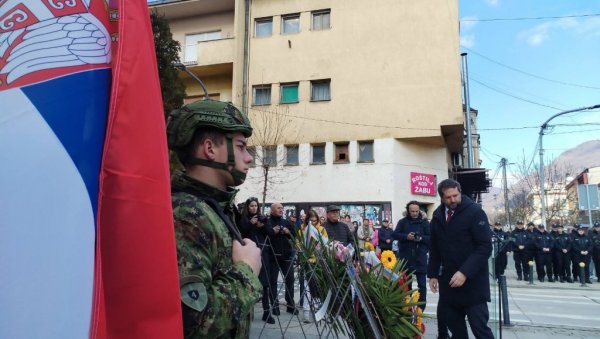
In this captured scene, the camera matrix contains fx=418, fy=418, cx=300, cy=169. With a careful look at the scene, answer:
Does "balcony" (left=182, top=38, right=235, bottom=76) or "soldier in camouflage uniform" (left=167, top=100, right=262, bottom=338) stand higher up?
"balcony" (left=182, top=38, right=235, bottom=76)

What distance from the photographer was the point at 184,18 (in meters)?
25.5

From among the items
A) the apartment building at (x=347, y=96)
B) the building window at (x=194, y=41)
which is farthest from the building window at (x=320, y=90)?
the building window at (x=194, y=41)

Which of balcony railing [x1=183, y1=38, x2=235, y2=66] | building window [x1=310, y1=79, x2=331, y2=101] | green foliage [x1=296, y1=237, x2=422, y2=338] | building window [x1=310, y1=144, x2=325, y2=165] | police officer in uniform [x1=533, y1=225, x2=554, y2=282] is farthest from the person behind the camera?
balcony railing [x1=183, y1=38, x2=235, y2=66]

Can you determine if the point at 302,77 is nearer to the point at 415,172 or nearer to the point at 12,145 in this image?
the point at 415,172

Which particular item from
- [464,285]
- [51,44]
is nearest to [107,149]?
[51,44]

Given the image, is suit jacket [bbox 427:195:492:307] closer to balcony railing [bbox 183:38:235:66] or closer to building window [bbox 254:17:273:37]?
balcony railing [bbox 183:38:235:66]

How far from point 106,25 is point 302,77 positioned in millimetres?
21009

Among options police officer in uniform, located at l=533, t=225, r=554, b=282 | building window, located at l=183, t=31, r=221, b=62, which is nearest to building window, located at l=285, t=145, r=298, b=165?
building window, located at l=183, t=31, r=221, b=62

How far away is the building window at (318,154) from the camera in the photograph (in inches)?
848

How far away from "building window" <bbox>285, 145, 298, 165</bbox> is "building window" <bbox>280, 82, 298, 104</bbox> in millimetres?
2392

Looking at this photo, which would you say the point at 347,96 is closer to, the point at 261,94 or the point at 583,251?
the point at 261,94

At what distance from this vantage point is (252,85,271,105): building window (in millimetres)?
22453

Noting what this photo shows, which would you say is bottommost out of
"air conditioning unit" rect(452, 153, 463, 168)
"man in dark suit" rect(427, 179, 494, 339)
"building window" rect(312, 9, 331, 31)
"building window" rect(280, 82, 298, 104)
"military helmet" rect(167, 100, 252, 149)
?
"man in dark suit" rect(427, 179, 494, 339)

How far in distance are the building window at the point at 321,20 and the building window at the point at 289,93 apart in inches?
127
